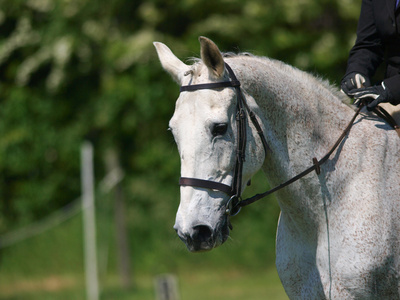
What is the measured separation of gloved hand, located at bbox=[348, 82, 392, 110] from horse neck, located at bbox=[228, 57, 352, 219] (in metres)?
0.17

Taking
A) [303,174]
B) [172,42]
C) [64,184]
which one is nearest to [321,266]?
[303,174]

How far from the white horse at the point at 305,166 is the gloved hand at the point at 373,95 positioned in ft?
0.31

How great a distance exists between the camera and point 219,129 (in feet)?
10.1

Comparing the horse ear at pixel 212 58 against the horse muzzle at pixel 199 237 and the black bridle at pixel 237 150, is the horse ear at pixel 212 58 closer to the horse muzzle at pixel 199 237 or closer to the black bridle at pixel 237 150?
the black bridle at pixel 237 150

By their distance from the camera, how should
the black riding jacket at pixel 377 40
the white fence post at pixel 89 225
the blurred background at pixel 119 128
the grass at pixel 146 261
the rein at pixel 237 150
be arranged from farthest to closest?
the blurred background at pixel 119 128 → the grass at pixel 146 261 → the white fence post at pixel 89 225 → the black riding jacket at pixel 377 40 → the rein at pixel 237 150

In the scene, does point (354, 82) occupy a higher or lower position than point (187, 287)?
Answer: lower

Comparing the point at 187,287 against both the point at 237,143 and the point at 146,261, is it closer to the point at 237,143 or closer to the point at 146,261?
the point at 146,261

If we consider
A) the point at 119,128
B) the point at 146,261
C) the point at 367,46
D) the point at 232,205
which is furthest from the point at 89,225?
the point at 232,205

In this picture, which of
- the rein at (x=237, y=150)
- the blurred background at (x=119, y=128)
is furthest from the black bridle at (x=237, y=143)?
the blurred background at (x=119, y=128)

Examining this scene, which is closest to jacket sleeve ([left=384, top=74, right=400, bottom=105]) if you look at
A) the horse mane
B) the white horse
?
the white horse

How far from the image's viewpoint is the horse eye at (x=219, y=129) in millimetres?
3072

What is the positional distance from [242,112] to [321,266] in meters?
0.98

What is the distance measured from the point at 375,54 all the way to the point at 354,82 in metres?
0.35

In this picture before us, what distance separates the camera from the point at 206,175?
→ 3.03 metres
